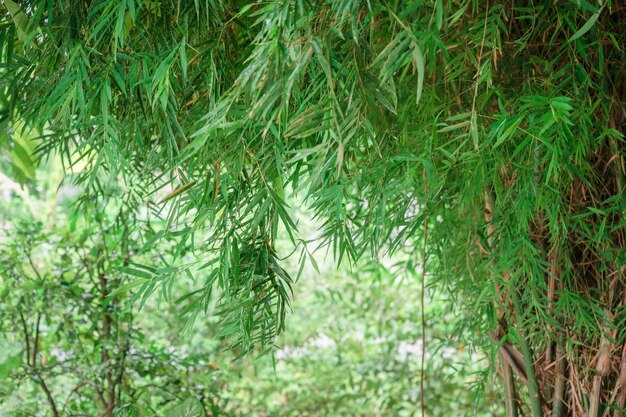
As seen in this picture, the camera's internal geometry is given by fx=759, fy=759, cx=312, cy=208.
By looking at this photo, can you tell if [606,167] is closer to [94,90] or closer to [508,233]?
[508,233]

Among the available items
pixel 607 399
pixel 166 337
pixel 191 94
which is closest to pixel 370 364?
pixel 166 337

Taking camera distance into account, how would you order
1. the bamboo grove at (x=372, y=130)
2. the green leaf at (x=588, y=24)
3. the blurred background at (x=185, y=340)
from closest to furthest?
1. the green leaf at (x=588, y=24)
2. the bamboo grove at (x=372, y=130)
3. the blurred background at (x=185, y=340)

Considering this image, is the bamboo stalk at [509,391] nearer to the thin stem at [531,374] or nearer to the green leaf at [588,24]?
the thin stem at [531,374]

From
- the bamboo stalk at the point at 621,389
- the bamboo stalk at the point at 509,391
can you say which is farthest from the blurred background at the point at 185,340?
the bamboo stalk at the point at 621,389

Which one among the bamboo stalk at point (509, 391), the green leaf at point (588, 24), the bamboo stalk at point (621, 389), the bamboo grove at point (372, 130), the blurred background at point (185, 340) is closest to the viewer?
the green leaf at point (588, 24)

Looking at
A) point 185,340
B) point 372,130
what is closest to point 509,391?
point 372,130

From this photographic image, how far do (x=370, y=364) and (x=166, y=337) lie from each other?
0.97 meters

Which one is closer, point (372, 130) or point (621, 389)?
point (372, 130)

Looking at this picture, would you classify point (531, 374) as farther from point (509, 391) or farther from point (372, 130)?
point (372, 130)

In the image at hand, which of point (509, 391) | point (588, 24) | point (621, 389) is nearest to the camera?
point (588, 24)

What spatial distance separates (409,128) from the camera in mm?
1401

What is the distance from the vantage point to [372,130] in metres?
1.07

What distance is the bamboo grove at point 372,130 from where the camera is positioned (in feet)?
3.51

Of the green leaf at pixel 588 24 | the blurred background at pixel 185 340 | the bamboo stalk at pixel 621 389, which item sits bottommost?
the bamboo stalk at pixel 621 389
